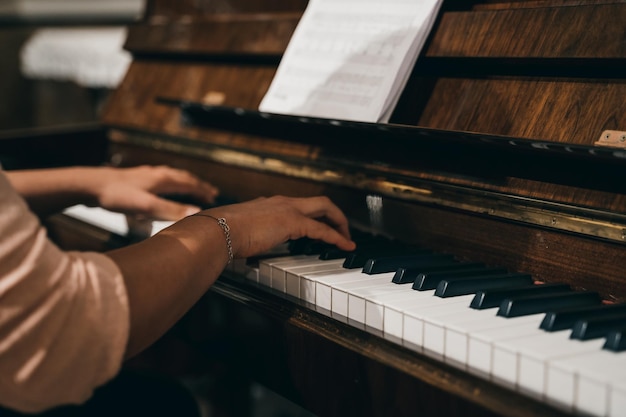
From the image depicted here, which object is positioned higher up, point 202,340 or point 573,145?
point 573,145

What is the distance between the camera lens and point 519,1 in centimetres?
144

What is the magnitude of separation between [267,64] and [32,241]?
3.82 ft

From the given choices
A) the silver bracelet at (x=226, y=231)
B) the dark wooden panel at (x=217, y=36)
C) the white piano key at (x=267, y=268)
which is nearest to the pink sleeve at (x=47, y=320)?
the silver bracelet at (x=226, y=231)

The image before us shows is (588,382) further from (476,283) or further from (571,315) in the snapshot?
(476,283)

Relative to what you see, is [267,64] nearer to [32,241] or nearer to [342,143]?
[342,143]

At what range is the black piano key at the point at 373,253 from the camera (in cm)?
131

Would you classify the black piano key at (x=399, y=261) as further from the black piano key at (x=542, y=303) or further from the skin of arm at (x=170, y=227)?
the black piano key at (x=542, y=303)

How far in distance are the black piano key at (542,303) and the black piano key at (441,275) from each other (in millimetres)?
139

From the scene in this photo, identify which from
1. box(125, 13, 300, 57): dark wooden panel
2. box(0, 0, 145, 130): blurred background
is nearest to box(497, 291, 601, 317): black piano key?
box(125, 13, 300, 57): dark wooden panel

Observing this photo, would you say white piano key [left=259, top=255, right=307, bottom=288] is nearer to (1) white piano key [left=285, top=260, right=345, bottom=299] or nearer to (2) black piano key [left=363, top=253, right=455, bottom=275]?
(1) white piano key [left=285, top=260, right=345, bottom=299]

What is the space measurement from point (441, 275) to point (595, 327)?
0.94ft

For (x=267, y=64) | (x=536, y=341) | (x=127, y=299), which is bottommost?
(x=127, y=299)

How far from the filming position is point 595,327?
962 millimetres

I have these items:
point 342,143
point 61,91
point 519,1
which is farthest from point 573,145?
point 61,91
